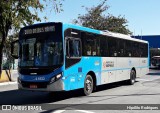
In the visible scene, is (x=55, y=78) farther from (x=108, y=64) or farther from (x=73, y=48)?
(x=108, y=64)

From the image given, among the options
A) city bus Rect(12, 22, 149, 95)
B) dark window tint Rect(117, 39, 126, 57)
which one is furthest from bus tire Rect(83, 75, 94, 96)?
dark window tint Rect(117, 39, 126, 57)

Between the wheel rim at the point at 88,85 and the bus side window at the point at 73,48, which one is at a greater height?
the bus side window at the point at 73,48

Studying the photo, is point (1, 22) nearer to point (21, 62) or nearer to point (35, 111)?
point (21, 62)

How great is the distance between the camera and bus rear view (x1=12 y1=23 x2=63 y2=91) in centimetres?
1193

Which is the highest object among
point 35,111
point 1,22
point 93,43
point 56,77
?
point 1,22

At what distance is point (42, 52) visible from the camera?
12.2 m

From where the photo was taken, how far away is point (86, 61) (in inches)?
544

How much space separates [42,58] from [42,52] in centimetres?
23

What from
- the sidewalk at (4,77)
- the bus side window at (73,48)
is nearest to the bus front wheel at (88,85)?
the bus side window at (73,48)

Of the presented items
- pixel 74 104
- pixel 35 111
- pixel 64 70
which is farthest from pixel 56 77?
pixel 35 111

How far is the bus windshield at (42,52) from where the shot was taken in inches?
474

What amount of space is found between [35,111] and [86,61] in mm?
4406

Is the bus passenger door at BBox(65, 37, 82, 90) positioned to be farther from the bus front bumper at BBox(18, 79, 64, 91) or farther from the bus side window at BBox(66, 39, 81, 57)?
the bus front bumper at BBox(18, 79, 64, 91)

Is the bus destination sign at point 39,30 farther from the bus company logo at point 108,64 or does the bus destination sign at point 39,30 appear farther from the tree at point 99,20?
the tree at point 99,20
